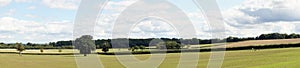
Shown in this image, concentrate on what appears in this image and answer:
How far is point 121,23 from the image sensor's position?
787 inches

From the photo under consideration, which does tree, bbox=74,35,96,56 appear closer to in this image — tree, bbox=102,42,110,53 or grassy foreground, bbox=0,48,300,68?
tree, bbox=102,42,110,53

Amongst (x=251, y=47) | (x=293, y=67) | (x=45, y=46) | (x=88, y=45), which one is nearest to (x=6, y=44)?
(x=45, y=46)

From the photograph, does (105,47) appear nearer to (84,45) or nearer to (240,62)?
(84,45)

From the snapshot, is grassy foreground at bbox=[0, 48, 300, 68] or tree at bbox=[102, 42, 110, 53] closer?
grassy foreground at bbox=[0, 48, 300, 68]

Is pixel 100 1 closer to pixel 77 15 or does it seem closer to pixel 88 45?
pixel 77 15

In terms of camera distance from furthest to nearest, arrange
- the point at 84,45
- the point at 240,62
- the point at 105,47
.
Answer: the point at 105,47 → the point at 84,45 → the point at 240,62

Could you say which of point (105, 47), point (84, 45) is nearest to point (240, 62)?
point (84, 45)

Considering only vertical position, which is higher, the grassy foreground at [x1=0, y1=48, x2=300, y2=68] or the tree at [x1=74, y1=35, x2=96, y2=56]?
the tree at [x1=74, y1=35, x2=96, y2=56]

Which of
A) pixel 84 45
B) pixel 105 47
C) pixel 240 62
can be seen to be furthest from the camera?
pixel 105 47

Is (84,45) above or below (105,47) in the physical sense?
above

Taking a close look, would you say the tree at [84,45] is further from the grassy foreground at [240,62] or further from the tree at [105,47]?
the grassy foreground at [240,62]

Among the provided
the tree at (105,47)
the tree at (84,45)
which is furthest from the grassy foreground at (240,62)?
the tree at (105,47)

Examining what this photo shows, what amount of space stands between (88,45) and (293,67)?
93820 mm

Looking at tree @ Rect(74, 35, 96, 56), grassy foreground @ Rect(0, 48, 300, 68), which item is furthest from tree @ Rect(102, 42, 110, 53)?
grassy foreground @ Rect(0, 48, 300, 68)
